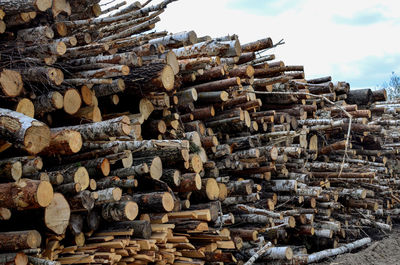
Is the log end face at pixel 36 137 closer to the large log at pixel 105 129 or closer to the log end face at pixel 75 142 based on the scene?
the log end face at pixel 75 142

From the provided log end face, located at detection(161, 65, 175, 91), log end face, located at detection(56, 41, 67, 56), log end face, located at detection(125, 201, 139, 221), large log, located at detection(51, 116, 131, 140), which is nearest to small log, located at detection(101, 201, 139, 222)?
log end face, located at detection(125, 201, 139, 221)

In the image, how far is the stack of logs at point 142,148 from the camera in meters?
4.32

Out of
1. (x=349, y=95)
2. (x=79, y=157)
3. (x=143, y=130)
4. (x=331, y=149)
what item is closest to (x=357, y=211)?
(x=331, y=149)

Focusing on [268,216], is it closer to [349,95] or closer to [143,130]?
[143,130]

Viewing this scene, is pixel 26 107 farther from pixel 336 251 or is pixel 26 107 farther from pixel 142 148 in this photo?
pixel 336 251

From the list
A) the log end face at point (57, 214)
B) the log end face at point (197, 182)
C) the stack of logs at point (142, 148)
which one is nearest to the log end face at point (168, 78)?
the stack of logs at point (142, 148)

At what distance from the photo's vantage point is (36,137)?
376 cm

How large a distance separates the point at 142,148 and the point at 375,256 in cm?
487

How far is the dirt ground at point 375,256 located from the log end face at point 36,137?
514 cm

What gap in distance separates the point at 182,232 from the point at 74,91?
7.19 ft

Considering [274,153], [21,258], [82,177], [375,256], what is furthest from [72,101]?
[375,256]

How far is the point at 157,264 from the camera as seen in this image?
5160 millimetres

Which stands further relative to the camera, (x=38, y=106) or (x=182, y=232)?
(x=182, y=232)

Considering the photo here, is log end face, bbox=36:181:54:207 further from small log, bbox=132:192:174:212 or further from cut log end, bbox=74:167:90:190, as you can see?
small log, bbox=132:192:174:212
